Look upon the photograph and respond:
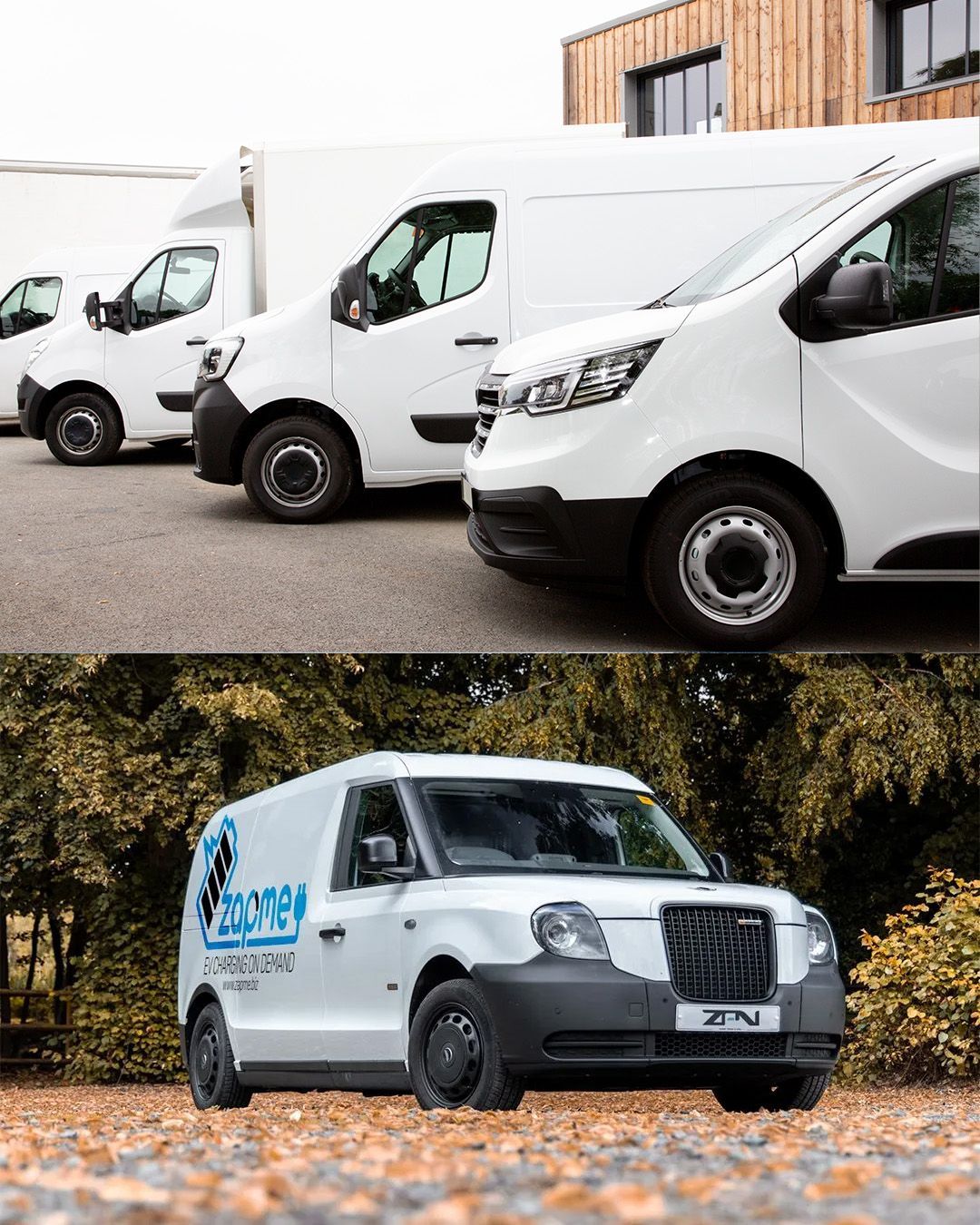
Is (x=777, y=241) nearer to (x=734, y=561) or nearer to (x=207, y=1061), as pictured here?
(x=734, y=561)

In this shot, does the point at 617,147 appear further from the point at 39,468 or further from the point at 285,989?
the point at 39,468

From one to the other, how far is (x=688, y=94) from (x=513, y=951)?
6.19m

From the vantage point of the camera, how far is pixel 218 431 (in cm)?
993

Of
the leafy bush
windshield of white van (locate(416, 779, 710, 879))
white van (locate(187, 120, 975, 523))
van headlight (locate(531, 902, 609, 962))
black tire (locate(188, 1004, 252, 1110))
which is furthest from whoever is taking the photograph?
the leafy bush

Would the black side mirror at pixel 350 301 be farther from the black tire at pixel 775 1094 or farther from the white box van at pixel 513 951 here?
the black tire at pixel 775 1094

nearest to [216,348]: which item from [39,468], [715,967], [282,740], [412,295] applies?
[412,295]

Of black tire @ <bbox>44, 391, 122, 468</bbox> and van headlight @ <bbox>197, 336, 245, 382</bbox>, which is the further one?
black tire @ <bbox>44, 391, 122, 468</bbox>

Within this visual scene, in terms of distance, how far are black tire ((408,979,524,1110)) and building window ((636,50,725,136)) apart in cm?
608

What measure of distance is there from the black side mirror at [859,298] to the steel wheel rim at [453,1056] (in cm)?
346

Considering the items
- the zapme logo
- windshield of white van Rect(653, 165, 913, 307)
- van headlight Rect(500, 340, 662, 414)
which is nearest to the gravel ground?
the zapme logo

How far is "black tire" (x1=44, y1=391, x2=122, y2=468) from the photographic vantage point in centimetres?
1463

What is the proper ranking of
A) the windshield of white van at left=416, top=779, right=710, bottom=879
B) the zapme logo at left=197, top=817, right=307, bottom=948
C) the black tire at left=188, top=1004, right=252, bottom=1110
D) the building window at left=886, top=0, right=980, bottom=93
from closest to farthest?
the windshield of white van at left=416, top=779, right=710, bottom=879, the zapme logo at left=197, top=817, right=307, bottom=948, the black tire at left=188, top=1004, right=252, bottom=1110, the building window at left=886, top=0, right=980, bottom=93

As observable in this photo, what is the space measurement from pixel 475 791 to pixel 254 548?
9.87 ft

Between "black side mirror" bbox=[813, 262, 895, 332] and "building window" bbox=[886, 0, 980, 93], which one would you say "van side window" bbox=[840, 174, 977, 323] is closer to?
"black side mirror" bbox=[813, 262, 895, 332]
